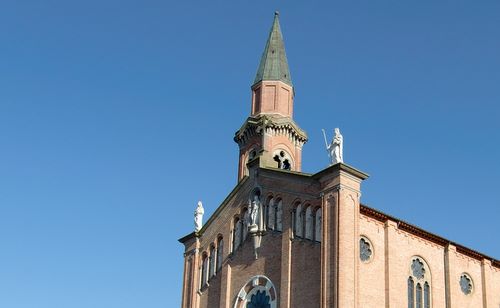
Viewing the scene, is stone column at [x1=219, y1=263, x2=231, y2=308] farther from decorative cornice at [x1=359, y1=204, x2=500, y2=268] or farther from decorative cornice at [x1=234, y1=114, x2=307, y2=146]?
decorative cornice at [x1=234, y1=114, x2=307, y2=146]

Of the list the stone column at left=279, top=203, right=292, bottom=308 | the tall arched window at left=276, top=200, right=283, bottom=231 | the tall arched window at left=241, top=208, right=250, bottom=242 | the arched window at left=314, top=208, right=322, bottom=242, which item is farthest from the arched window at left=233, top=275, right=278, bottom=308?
the arched window at left=314, top=208, right=322, bottom=242

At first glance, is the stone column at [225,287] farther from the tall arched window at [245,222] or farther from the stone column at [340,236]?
the stone column at [340,236]

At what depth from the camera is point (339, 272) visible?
111ft

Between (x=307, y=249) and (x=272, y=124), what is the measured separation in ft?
35.9

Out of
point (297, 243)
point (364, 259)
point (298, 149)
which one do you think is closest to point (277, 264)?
point (297, 243)

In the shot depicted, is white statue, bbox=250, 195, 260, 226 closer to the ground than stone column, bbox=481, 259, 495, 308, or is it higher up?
higher up

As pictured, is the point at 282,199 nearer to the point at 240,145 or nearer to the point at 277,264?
the point at 277,264

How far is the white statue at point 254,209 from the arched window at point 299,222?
2.80 metres

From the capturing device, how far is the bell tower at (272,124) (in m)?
45.6

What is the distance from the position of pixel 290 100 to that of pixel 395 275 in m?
14.0

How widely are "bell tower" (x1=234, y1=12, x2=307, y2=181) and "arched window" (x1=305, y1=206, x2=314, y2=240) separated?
6982 mm

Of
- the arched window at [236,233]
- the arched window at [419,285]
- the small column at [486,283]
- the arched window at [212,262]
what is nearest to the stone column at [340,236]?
the arched window at [419,285]

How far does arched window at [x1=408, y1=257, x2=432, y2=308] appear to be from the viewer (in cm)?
3797

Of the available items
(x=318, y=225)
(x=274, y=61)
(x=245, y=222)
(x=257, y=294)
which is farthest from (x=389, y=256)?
(x=274, y=61)
